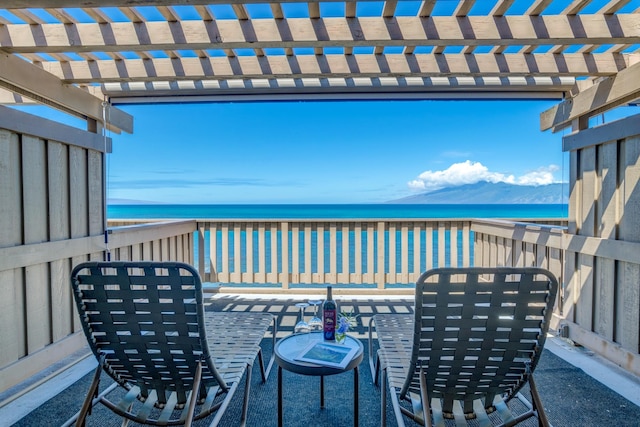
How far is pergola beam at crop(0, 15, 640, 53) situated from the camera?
7.41 feet

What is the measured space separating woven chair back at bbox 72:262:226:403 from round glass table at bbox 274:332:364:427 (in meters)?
0.33

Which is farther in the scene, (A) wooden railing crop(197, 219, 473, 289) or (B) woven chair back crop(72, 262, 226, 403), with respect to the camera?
(A) wooden railing crop(197, 219, 473, 289)

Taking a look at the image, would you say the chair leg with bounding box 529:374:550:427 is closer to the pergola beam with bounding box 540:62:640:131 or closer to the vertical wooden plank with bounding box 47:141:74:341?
the pergola beam with bounding box 540:62:640:131

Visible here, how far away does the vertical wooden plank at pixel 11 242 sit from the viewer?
7.77 ft

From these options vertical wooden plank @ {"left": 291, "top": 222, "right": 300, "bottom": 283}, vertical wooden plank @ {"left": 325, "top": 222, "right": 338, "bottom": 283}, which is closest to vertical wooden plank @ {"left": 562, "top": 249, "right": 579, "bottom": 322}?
vertical wooden plank @ {"left": 325, "top": 222, "right": 338, "bottom": 283}

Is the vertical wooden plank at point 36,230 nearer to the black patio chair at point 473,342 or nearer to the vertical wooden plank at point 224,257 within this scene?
the vertical wooden plank at point 224,257

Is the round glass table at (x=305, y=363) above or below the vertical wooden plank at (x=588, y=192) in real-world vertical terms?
below

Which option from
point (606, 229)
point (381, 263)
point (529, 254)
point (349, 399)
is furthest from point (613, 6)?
point (381, 263)

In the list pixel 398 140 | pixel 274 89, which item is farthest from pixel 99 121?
pixel 398 140

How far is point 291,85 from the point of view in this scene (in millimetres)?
3441

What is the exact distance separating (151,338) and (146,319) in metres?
0.11

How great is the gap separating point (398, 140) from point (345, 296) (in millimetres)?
21980

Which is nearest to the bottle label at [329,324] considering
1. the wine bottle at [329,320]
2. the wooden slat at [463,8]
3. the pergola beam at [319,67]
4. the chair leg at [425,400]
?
the wine bottle at [329,320]

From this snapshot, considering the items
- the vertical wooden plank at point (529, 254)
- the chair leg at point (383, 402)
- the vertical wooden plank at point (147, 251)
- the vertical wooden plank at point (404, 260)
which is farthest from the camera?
the vertical wooden plank at point (404, 260)
